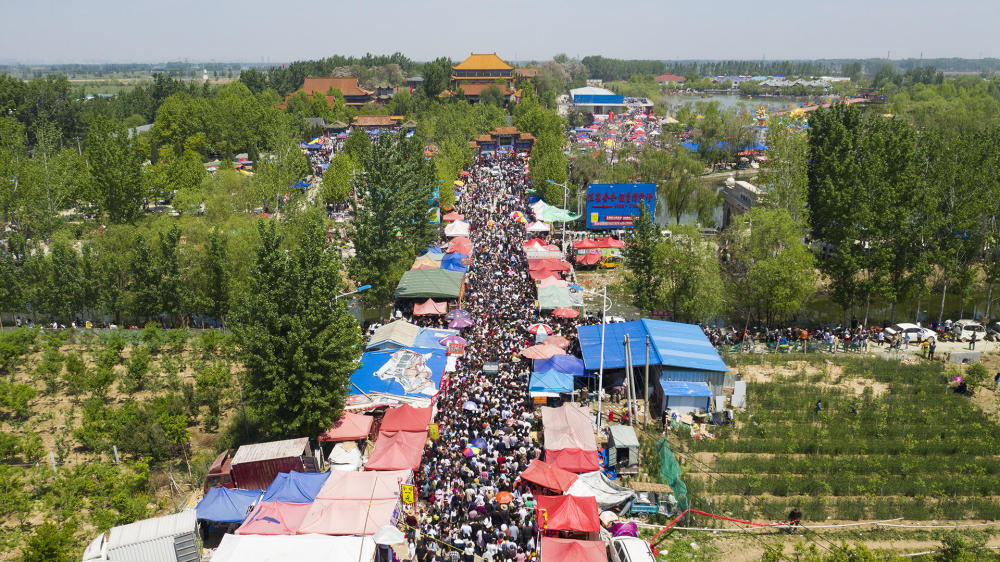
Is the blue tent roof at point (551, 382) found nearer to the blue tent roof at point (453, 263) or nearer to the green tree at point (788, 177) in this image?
the blue tent roof at point (453, 263)

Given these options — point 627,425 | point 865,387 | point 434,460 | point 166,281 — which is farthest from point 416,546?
point 166,281

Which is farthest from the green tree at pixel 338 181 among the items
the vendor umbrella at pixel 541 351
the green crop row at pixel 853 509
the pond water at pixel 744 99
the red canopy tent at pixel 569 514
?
the pond water at pixel 744 99

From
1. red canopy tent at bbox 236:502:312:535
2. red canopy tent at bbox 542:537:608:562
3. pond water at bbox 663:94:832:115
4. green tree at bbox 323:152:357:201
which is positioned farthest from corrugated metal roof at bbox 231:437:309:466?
pond water at bbox 663:94:832:115

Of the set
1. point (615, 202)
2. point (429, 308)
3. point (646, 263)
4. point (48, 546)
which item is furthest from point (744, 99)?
point (48, 546)

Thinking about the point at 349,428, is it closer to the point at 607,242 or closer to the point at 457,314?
the point at 457,314

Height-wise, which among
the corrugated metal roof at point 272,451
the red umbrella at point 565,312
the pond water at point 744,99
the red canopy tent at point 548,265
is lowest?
the corrugated metal roof at point 272,451

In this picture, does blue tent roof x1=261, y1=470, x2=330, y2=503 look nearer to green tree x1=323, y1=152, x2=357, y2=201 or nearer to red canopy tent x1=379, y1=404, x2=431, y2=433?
red canopy tent x1=379, y1=404, x2=431, y2=433

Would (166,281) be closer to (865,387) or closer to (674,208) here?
(865,387)
